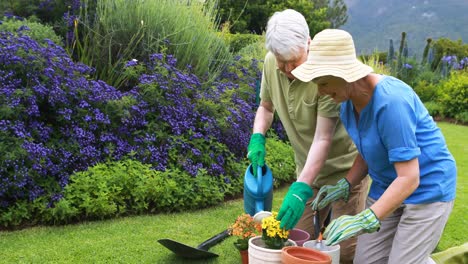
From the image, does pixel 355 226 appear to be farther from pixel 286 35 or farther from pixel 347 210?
pixel 347 210

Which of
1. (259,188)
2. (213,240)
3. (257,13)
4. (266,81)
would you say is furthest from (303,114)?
(257,13)

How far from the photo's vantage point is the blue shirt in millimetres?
1933

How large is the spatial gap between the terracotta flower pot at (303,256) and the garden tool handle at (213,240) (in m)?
1.42

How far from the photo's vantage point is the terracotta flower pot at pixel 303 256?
6.42 ft

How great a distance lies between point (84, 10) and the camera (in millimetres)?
5895

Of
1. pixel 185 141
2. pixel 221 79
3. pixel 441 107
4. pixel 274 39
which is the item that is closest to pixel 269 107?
pixel 274 39

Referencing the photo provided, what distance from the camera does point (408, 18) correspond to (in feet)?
261

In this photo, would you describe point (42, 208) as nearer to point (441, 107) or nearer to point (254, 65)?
point (254, 65)

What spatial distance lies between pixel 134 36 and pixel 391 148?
400cm

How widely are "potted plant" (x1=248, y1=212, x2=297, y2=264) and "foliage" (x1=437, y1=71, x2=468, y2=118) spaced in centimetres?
1010

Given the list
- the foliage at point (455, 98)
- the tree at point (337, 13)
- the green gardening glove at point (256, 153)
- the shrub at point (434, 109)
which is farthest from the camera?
the tree at point (337, 13)

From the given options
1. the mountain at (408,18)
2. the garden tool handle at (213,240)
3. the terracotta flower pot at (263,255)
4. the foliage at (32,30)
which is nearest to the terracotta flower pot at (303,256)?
the terracotta flower pot at (263,255)

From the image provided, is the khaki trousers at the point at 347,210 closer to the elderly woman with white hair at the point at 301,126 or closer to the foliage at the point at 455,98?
the elderly woman with white hair at the point at 301,126

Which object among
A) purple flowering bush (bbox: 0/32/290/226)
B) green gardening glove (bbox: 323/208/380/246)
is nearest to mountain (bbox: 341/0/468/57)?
purple flowering bush (bbox: 0/32/290/226)
